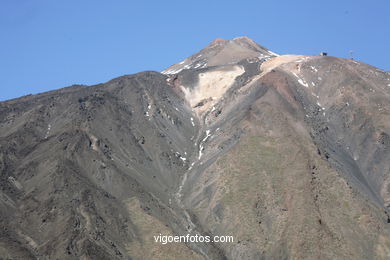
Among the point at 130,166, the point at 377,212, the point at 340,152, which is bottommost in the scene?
the point at 377,212

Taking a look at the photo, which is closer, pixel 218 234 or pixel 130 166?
pixel 218 234

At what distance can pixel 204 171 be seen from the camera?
513ft

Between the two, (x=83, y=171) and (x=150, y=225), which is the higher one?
(x=83, y=171)

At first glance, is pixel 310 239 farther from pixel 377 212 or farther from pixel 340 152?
pixel 340 152

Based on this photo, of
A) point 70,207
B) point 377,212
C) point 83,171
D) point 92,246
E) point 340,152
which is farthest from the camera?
point 340,152

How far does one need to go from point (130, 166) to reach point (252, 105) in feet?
132

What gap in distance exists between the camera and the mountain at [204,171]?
127 metres

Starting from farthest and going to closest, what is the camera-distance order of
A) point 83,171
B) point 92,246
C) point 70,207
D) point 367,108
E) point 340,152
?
1. point 367,108
2. point 340,152
3. point 83,171
4. point 70,207
5. point 92,246

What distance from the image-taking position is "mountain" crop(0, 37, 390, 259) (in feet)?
416

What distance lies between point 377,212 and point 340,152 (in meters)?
30.8

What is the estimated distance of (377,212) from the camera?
139m

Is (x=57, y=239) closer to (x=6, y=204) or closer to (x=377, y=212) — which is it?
(x=6, y=204)

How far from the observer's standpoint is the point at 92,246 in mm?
119250

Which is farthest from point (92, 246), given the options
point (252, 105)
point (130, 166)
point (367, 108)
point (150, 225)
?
point (367, 108)
